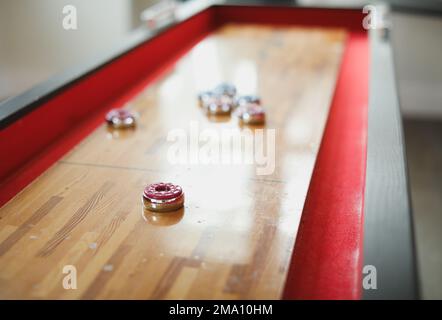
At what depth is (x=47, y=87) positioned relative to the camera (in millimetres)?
2502

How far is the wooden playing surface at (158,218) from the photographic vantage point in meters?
1.53

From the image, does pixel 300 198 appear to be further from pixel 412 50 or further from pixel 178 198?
pixel 412 50

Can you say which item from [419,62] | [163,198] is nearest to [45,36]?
[419,62]

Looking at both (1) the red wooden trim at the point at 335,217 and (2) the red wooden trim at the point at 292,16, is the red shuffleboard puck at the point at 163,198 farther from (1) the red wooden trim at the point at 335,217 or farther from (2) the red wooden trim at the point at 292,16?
(2) the red wooden trim at the point at 292,16

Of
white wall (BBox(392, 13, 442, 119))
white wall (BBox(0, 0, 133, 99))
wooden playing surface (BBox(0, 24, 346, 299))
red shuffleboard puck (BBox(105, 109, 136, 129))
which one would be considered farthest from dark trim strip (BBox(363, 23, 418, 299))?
white wall (BBox(0, 0, 133, 99))

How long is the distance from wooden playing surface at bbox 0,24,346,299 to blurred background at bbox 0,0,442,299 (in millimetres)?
3084

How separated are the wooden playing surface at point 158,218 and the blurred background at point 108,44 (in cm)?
308

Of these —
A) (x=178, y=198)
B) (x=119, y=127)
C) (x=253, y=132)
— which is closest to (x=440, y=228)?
(x=253, y=132)

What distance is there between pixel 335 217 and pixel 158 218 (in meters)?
0.54

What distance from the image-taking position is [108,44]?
5949mm

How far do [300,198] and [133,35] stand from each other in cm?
191

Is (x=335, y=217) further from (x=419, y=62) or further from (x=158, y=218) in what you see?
(x=419, y=62)

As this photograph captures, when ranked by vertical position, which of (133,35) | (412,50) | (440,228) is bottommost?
(440,228)

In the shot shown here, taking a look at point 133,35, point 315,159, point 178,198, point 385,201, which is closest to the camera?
point 385,201
